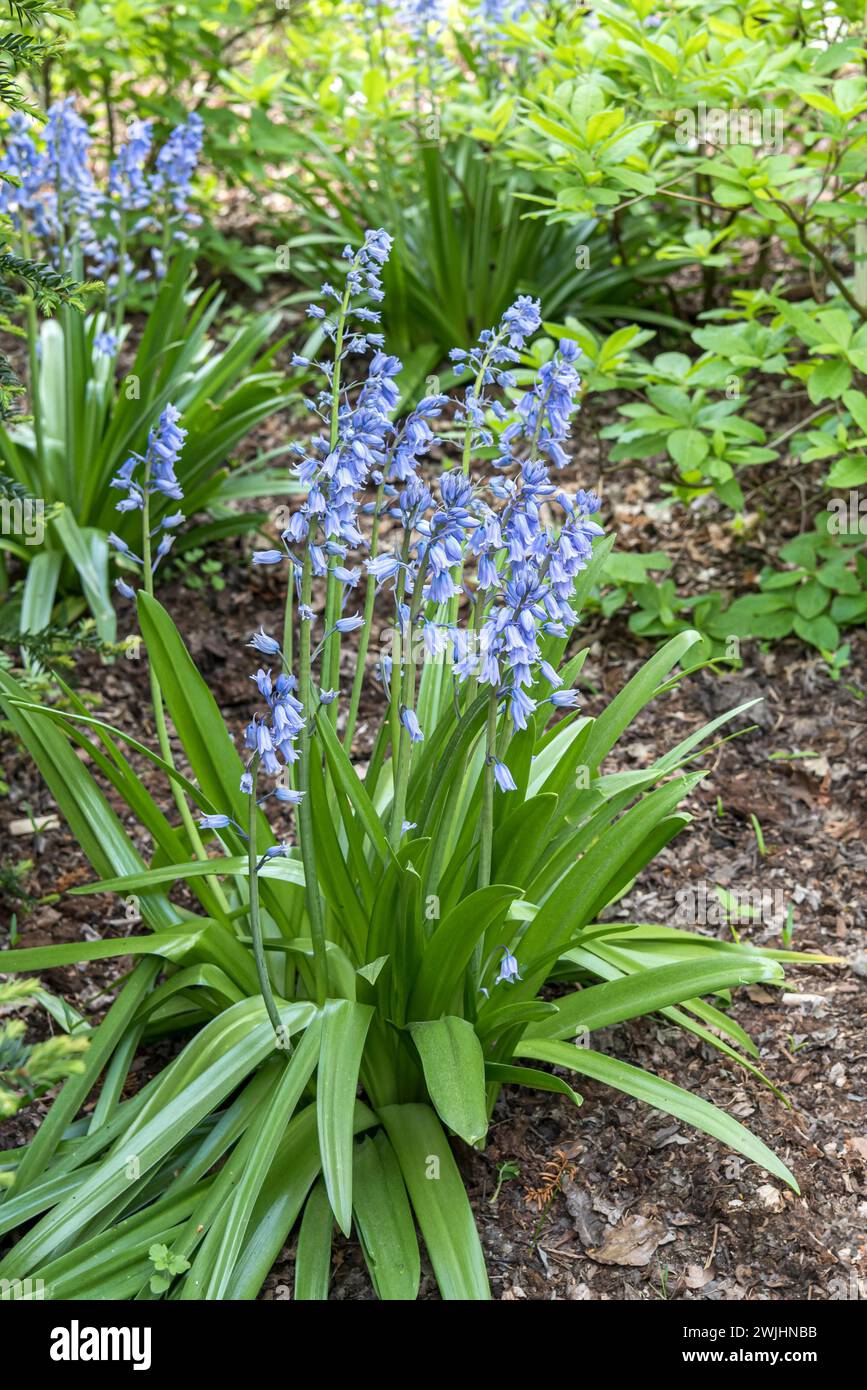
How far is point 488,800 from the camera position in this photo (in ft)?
7.83

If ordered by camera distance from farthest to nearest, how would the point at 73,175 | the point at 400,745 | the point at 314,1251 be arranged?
the point at 73,175, the point at 400,745, the point at 314,1251

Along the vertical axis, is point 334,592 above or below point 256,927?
above

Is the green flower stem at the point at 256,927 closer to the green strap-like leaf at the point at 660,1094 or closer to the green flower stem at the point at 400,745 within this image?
the green flower stem at the point at 400,745

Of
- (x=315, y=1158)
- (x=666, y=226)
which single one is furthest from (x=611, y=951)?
(x=666, y=226)

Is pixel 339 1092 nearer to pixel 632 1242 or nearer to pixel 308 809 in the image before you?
pixel 308 809

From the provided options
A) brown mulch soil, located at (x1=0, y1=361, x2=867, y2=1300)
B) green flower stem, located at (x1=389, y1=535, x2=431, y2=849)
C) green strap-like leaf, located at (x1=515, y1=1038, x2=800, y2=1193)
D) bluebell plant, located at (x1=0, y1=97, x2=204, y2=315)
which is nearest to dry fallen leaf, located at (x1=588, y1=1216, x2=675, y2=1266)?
brown mulch soil, located at (x1=0, y1=361, x2=867, y2=1300)

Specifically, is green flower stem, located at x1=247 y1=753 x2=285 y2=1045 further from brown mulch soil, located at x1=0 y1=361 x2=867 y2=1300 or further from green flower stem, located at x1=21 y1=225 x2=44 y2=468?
green flower stem, located at x1=21 y1=225 x2=44 y2=468

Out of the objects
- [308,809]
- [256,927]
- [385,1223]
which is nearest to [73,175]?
[308,809]

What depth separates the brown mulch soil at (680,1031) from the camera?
2.50 m

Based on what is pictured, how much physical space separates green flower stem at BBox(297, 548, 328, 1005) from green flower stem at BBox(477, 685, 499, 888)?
1.07ft

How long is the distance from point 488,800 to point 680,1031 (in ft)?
3.30

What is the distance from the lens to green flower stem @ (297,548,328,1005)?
7.11ft

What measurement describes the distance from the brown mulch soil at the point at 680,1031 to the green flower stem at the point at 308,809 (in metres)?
0.61
